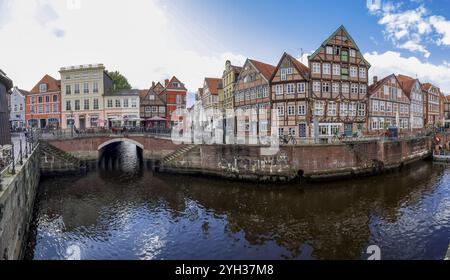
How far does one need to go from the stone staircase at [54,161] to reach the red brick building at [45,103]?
20.2 metres

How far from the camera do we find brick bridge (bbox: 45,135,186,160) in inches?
1352

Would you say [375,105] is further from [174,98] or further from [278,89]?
[174,98]

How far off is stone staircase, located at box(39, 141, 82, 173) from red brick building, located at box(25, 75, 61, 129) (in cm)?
2015

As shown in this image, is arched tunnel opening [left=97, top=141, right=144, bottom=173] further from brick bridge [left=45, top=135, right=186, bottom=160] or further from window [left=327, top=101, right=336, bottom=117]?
window [left=327, top=101, right=336, bottom=117]

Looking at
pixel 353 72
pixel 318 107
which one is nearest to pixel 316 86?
pixel 318 107

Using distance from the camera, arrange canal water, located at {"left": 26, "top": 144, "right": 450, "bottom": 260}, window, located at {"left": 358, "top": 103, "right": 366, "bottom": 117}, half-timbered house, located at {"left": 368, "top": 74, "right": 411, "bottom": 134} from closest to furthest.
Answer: canal water, located at {"left": 26, "top": 144, "right": 450, "bottom": 260} → window, located at {"left": 358, "top": 103, "right": 366, "bottom": 117} → half-timbered house, located at {"left": 368, "top": 74, "right": 411, "bottom": 134}

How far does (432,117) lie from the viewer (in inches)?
2397

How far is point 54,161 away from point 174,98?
2833 centimetres

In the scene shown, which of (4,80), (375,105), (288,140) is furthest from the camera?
(375,105)

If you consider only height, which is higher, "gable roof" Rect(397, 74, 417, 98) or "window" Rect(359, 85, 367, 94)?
"gable roof" Rect(397, 74, 417, 98)

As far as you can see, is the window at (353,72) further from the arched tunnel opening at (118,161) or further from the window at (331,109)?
the arched tunnel opening at (118,161)

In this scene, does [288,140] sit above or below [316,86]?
below

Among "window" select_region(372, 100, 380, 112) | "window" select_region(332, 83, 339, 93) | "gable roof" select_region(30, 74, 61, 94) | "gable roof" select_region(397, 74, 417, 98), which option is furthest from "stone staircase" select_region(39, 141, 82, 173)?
"gable roof" select_region(397, 74, 417, 98)

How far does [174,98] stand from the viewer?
54.9 metres
